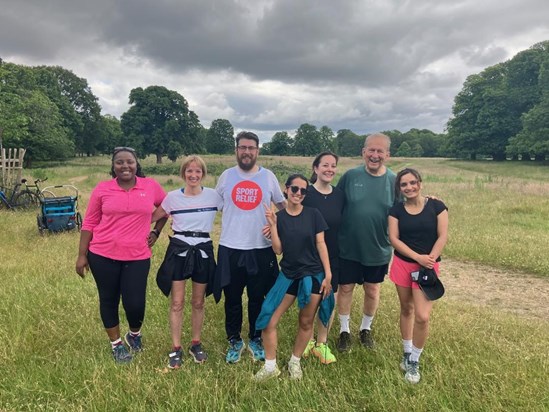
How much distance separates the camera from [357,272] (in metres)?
4.47

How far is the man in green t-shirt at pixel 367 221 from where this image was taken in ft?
14.0

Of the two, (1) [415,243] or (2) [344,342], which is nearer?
(1) [415,243]

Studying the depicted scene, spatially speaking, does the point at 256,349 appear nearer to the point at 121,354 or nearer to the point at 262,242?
the point at 262,242

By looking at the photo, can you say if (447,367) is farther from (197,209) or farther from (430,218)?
(197,209)

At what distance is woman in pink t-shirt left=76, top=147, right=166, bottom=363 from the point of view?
383 cm

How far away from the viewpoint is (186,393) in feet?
11.2

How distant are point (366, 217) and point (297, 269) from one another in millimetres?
1098

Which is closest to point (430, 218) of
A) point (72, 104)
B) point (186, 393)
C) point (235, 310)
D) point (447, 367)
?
point (447, 367)

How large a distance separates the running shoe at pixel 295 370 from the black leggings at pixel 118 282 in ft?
5.43

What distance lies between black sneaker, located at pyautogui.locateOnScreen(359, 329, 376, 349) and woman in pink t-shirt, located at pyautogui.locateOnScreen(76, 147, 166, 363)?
2566mm

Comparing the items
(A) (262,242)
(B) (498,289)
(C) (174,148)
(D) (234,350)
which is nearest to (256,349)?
(D) (234,350)

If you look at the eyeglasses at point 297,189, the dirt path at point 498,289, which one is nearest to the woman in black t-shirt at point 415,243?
the eyeglasses at point 297,189

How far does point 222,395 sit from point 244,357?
2.77 feet

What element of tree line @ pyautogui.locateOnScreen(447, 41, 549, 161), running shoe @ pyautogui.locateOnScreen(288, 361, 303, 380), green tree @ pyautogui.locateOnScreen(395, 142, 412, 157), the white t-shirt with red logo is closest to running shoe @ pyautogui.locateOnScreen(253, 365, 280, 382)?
running shoe @ pyautogui.locateOnScreen(288, 361, 303, 380)
